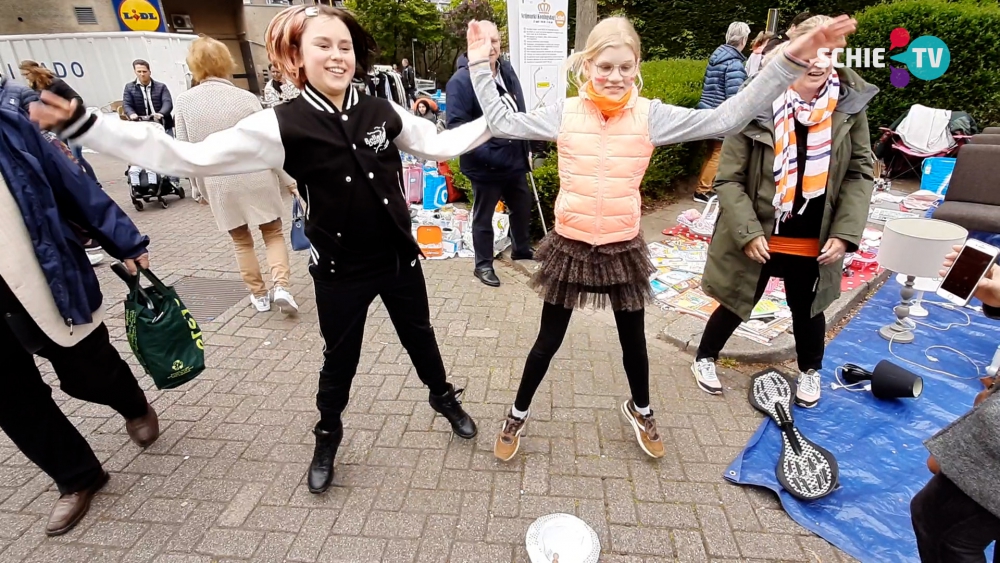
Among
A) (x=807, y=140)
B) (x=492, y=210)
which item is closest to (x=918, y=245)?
(x=807, y=140)

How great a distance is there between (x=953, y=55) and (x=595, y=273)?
9495mm

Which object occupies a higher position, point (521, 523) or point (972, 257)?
point (972, 257)

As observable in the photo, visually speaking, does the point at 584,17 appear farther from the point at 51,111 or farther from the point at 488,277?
the point at 51,111

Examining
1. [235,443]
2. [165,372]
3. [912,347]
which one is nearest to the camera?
[165,372]

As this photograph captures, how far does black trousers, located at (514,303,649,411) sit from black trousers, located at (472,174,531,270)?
2416mm

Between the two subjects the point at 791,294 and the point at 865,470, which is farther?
the point at 791,294

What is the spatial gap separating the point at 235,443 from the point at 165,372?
0.57m

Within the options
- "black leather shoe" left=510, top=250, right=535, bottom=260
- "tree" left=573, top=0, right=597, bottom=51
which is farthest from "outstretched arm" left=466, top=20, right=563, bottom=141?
"tree" left=573, top=0, right=597, bottom=51

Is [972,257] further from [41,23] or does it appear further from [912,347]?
[41,23]

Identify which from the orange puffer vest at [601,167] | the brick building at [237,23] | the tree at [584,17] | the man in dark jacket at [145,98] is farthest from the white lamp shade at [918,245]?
the brick building at [237,23]

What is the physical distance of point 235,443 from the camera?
2857 millimetres

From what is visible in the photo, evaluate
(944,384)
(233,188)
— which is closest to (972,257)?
(944,384)

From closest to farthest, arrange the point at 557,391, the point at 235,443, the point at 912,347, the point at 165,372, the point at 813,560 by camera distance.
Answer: the point at 813,560, the point at 165,372, the point at 235,443, the point at 557,391, the point at 912,347

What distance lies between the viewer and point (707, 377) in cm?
330
